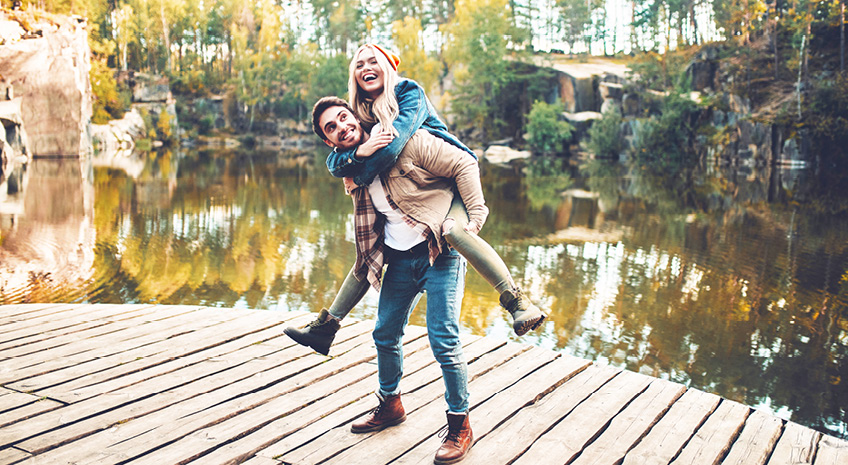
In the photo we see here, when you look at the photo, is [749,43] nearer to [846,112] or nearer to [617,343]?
[846,112]

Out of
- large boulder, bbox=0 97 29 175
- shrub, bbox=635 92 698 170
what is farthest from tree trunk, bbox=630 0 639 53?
large boulder, bbox=0 97 29 175

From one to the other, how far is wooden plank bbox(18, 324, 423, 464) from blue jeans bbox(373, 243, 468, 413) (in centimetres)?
76

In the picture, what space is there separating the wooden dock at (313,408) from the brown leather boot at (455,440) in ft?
0.22

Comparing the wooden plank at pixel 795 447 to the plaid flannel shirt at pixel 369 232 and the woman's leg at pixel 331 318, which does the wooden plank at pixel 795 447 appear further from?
the woman's leg at pixel 331 318

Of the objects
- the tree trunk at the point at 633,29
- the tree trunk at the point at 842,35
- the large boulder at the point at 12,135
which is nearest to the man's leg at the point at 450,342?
the large boulder at the point at 12,135

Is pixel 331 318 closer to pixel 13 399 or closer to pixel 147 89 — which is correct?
pixel 13 399

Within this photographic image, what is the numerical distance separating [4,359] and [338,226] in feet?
30.3

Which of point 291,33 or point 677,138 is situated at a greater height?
point 291,33

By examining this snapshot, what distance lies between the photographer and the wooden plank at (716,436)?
117 inches

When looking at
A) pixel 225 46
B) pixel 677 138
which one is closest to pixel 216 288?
pixel 677 138

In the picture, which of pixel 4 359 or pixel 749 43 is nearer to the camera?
pixel 4 359

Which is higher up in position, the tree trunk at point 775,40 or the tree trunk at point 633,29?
the tree trunk at point 633,29

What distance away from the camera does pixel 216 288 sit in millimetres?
8477

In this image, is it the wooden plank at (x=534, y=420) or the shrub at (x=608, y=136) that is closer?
the wooden plank at (x=534, y=420)
